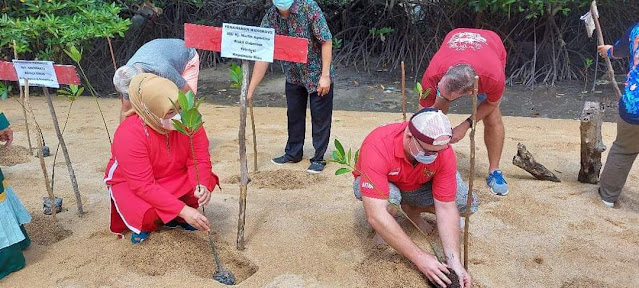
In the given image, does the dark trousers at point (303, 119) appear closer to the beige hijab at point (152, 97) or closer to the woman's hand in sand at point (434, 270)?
the beige hijab at point (152, 97)

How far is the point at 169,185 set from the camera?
2.29 metres

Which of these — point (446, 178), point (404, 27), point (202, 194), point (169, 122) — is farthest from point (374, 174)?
point (404, 27)

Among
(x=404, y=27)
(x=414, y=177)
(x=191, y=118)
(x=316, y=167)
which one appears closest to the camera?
(x=191, y=118)

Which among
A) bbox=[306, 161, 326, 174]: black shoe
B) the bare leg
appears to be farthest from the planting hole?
the bare leg

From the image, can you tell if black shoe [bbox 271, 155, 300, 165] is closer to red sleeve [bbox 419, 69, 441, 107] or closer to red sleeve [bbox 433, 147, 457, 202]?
red sleeve [bbox 419, 69, 441, 107]

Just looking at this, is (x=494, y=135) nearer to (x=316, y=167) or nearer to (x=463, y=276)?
(x=316, y=167)

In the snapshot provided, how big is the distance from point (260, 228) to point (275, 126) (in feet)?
7.33

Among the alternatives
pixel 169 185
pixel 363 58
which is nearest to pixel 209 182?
pixel 169 185

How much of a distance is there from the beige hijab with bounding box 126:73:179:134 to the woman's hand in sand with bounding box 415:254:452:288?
1164mm

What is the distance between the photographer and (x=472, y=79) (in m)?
2.46

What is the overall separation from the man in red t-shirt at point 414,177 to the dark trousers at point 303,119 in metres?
1.24

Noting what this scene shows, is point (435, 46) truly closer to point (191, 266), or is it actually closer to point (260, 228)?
point (260, 228)

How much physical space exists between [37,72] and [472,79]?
2.13 meters

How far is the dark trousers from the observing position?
3.38 meters
